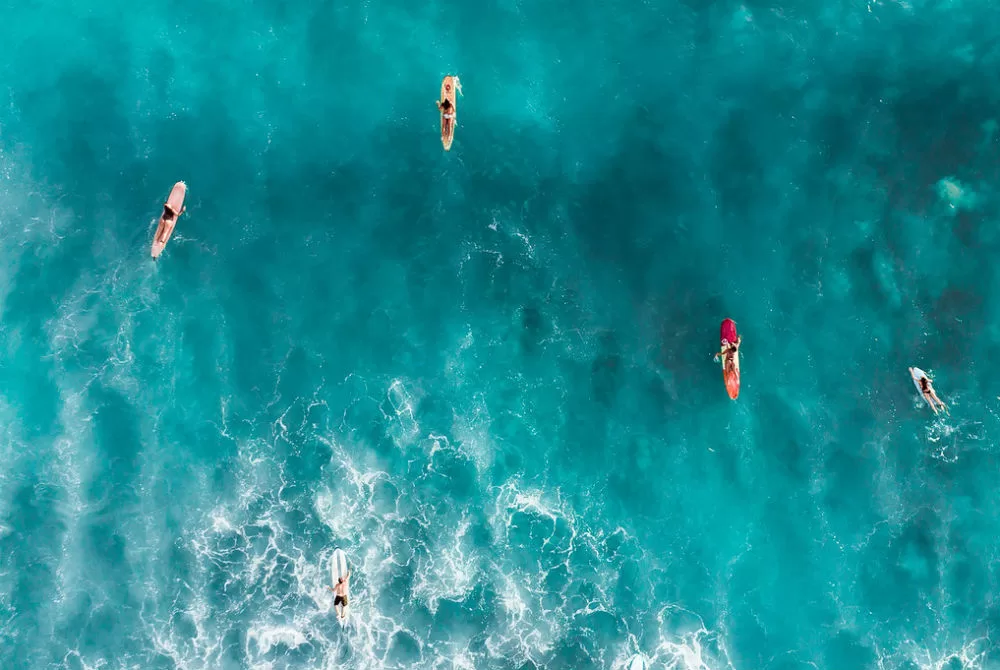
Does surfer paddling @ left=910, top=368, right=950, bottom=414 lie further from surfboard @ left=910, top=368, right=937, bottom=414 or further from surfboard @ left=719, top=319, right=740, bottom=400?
surfboard @ left=719, top=319, right=740, bottom=400

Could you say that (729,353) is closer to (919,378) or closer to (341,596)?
(919,378)

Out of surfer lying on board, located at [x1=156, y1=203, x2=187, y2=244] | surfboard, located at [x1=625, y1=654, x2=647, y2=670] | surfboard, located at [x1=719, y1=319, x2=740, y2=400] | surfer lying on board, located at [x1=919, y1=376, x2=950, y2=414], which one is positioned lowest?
surfboard, located at [x1=625, y1=654, x2=647, y2=670]

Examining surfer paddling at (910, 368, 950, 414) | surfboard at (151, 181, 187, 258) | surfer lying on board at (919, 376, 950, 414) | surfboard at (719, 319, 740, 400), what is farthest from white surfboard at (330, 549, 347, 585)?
surfer lying on board at (919, 376, 950, 414)

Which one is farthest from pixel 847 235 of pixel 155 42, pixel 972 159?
pixel 155 42

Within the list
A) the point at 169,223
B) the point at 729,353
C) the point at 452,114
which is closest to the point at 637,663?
the point at 729,353

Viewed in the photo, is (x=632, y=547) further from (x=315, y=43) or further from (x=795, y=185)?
(x=315, y=43)

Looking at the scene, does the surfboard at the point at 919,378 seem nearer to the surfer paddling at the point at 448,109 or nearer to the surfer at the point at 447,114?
the surfer paddling at the point at 448,109
